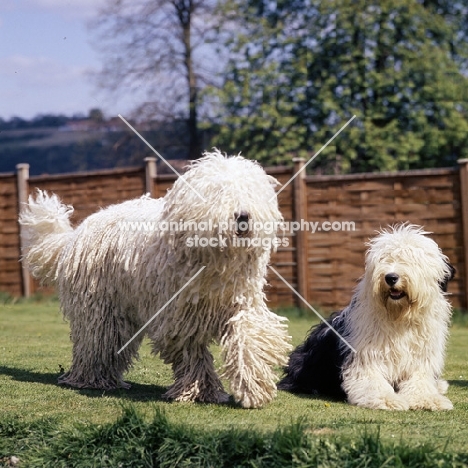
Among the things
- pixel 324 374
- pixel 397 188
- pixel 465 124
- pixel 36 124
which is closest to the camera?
pixel 324 374

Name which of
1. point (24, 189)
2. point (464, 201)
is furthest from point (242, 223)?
point (24, 189)

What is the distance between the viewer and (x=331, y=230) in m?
13.2

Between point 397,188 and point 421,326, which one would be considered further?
point 397,188

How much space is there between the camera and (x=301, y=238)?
1338cm

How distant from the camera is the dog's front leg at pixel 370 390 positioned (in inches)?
254

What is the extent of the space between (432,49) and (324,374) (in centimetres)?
1432

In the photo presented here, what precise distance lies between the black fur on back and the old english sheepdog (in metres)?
0.09

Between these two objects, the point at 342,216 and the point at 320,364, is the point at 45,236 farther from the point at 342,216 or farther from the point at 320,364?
the point at 342,216

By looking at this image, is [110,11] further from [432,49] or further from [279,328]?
[279,328]

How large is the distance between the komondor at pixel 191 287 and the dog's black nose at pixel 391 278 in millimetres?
811

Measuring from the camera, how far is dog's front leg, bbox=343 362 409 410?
21.2 feet

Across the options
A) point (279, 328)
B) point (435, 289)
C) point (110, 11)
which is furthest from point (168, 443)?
point (110, 11)

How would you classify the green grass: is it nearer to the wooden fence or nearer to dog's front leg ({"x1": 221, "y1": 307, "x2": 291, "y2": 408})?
dog's front leg ({"x1": 221, "y1": 307, "x2": 291, "y2": 408})

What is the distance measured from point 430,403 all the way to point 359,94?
14300mm
